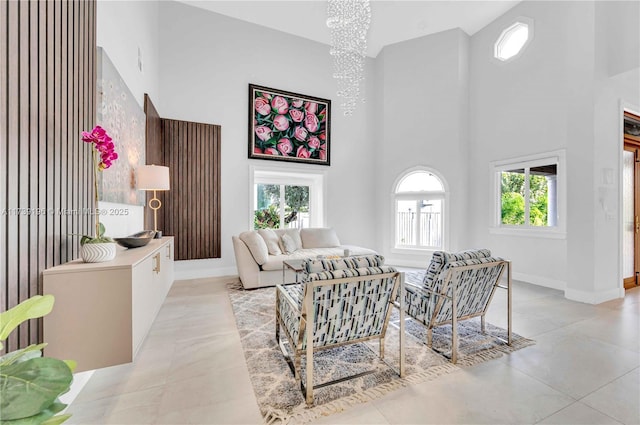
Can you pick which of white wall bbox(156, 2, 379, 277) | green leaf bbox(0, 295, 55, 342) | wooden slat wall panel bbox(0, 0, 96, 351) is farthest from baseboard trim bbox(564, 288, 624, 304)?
wooden slat wall panel bbox(0, 0, 96, 351)

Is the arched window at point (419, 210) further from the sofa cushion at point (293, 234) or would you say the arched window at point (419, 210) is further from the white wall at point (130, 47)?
the white wall at point (130, 47)

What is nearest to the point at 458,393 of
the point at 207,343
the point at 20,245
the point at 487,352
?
the point at 487,352

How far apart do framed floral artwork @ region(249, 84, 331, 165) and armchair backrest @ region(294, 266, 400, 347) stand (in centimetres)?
405

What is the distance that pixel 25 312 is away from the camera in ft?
2.16

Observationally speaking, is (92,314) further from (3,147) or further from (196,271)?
(196,271)

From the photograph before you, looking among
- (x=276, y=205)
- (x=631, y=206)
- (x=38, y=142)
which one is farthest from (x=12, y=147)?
(x=631, y=206)

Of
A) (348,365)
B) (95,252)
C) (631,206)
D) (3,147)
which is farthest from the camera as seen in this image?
(631,206)

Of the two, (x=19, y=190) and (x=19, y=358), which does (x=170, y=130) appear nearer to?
(x=19, y=190)

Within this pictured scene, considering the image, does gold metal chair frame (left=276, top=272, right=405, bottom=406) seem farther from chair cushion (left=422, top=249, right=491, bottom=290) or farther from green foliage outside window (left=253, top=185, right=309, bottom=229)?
green foliage outside window (left=253, top=185, right=309, bottom=229)

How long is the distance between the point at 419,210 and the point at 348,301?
4.59 m

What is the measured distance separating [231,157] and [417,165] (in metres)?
3.80

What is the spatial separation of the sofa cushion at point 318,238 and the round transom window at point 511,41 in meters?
4.62

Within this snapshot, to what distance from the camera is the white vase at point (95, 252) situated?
5.31 feet

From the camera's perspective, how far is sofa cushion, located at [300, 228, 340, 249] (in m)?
5.29
